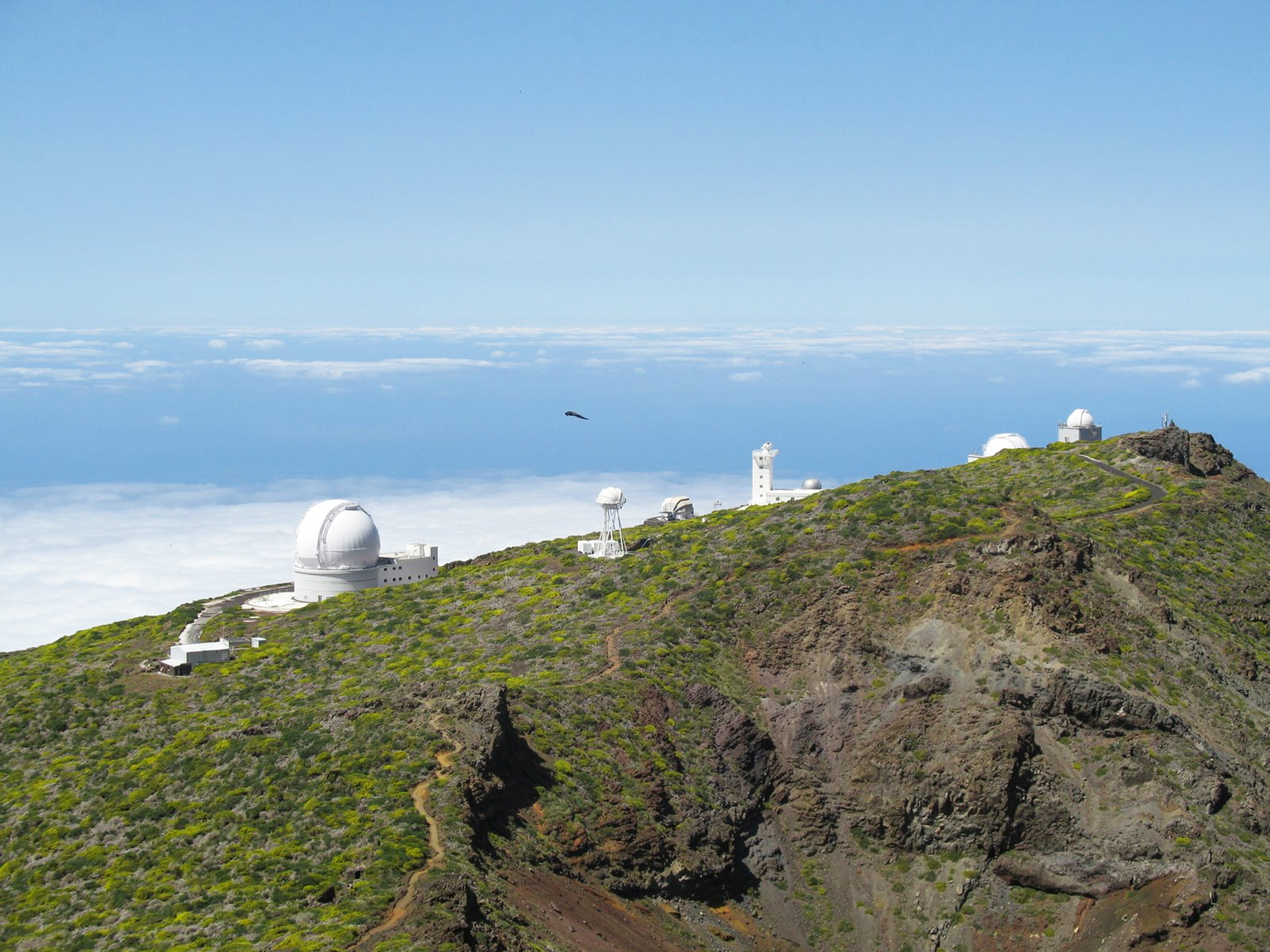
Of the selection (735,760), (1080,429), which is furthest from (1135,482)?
(735,760)

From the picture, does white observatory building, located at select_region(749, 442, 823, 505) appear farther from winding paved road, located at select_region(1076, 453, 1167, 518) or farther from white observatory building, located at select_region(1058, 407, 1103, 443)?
winding paved road, located at select_region(1076, 453, 1167, 518)

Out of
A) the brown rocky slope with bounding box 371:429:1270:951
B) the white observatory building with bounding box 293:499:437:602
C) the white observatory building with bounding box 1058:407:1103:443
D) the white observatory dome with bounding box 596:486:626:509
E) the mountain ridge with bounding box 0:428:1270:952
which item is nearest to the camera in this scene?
the mountain ridge with bounding box 0:428:1270:952

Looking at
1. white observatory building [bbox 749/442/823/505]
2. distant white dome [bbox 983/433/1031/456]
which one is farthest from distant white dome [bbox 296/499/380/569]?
distant white dome [bbox 983/433/1031/456]

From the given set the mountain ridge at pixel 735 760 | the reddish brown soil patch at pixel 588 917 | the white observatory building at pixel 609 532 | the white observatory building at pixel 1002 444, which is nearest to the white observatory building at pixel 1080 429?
the white observatory building at pixel 1002 444

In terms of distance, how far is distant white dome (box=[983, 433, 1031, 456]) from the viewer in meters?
79.6

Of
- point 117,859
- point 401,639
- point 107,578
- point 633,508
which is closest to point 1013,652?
point 401,639

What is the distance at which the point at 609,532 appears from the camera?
5928 cm

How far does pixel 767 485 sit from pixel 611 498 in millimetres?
28657

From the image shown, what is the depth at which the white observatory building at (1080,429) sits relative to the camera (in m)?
78.8

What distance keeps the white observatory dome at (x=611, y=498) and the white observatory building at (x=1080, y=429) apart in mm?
34003

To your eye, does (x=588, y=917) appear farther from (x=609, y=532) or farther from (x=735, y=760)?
(x=609, y=532)

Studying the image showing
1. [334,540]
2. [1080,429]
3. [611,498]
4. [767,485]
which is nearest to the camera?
[611,498]

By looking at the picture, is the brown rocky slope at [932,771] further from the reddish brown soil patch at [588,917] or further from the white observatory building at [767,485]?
the white observatory building at [767,485]

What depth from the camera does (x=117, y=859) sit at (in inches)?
1294
